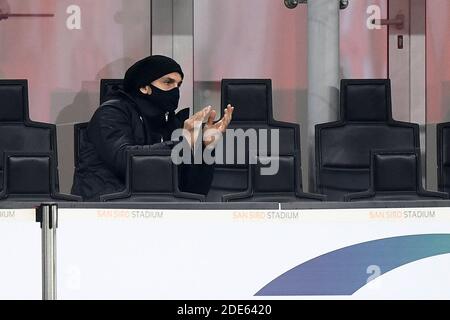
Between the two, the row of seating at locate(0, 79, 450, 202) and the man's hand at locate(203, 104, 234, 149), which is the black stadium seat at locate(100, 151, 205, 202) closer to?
the man's hand at locate(203, 104, 234, 149)

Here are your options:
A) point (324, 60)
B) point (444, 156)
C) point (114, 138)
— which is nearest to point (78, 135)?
point (114, 138)

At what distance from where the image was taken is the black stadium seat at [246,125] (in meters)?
6.54

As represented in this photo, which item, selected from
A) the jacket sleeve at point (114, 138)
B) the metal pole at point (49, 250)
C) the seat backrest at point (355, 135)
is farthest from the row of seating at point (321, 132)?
the metal pole at point (49, 250)

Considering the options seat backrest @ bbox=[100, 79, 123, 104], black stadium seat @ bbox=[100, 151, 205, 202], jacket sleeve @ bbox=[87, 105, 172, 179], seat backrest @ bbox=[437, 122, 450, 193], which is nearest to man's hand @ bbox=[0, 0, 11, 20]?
seat backrest @ bbox=[100, 79, 123, 104]

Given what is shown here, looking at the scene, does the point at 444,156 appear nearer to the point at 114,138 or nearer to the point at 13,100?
the point at 114,138

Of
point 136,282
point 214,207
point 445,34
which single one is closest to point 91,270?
point 136,282

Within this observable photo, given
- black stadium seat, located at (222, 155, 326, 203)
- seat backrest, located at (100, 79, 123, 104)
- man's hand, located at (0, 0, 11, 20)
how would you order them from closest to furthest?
1. black stadium seat, located at (222, 155, 326, 203)
2. seat backrest, located at (100, 79, 123, 104)
3. man's hand, located at (0, 0, 11, 20)

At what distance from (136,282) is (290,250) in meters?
0.52

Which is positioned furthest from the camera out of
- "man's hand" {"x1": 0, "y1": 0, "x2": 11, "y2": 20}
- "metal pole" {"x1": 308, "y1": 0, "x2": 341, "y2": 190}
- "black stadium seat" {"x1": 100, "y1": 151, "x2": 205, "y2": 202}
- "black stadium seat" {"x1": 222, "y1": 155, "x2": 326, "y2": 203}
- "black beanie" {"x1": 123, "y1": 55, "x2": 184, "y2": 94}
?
"man's hand" {"x1": 0, "y1": 0, "x2": 11, "y2": 20}

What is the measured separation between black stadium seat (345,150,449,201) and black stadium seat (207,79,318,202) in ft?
2.99

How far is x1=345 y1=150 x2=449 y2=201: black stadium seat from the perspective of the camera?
5.69m

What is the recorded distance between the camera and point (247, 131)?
6.56 metres

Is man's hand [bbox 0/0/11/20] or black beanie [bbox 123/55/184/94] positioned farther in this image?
man's hand [bbox 0/0/11/20]
